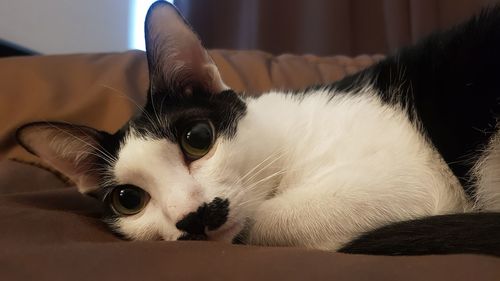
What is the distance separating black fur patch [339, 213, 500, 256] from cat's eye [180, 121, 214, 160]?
32 cm

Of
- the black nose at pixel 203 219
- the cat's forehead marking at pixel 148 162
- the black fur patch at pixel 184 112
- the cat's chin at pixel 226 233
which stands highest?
the black fur patch at pixel 184 112

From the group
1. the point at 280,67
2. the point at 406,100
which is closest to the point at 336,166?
the point at 406,100

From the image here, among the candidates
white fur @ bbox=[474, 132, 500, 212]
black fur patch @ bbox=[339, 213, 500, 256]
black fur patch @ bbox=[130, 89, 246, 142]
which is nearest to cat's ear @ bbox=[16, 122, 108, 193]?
black fur patch @ bbox=[130, 89, 246, 142]

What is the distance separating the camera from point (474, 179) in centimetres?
93

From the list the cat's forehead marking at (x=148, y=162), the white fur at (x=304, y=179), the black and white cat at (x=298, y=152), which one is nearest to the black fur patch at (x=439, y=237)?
the black and white cat at (x=298, y=152)

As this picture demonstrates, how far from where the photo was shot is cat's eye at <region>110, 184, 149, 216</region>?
0.92m

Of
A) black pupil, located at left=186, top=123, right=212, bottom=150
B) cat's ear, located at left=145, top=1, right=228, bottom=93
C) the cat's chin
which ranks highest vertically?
cat's ear, located at left=145, top=1, right=228, bottom=93

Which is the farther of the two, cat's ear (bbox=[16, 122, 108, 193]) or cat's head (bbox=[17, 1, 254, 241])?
cat's ear (bbox=[16, 122, 108, 193])

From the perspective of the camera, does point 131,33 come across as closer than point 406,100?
No

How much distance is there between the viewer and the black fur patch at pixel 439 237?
0.66 metres

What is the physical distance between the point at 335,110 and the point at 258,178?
0.23m

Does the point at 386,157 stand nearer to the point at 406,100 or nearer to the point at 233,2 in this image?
the point at 406,100

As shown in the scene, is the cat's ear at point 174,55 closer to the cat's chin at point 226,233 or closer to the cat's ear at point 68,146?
the cat's ear at point 68,146

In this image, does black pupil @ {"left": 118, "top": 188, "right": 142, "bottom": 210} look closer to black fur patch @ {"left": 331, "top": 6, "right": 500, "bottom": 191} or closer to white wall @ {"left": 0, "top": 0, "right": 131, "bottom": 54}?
black fur patch @ {"left": 331, "top": 6, "right": 500, "bottom": 191}
